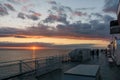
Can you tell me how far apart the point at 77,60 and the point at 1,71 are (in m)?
19.9

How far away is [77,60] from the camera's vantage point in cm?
3019

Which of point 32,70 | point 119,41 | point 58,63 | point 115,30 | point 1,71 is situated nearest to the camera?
point 1,71

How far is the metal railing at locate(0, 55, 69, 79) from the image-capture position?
469 inches

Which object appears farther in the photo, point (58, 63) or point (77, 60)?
point (77, 60)

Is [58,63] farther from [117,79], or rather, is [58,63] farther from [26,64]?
[117,79]

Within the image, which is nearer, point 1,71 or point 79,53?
point 1,71

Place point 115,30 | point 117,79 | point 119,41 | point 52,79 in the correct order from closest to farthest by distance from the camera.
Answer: point 52,79
point 117,79
point 119,41
point 115,30

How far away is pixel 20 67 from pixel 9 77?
1.41 m

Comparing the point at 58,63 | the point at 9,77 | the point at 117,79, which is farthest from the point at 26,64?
Result: the point at 117,79

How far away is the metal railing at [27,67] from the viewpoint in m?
11.9

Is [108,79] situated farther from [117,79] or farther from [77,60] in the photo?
[77,60]

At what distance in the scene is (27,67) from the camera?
1410 centimetres

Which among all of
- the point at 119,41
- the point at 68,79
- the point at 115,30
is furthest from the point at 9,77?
the point at 115,30

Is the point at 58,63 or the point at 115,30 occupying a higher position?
the point at 115,30
